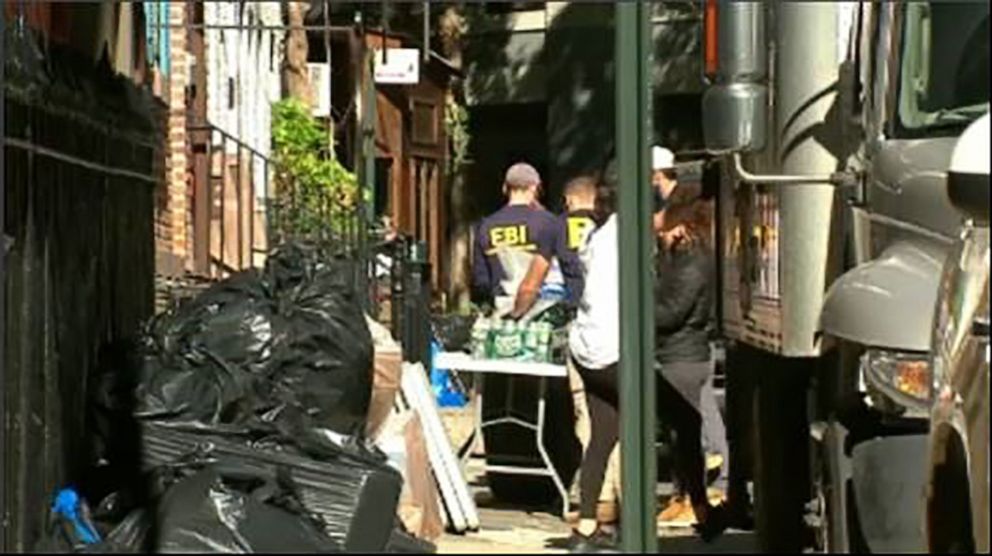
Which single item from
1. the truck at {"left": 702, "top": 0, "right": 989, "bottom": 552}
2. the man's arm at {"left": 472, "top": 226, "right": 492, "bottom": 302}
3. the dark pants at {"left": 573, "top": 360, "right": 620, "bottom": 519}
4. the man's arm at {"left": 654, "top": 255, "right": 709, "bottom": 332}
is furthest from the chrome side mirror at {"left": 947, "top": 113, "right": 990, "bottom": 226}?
the man's arm at {"left": 472, "top": 226, "right": 492, "bottom": 302}

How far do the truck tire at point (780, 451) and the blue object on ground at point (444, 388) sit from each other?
3.03 m

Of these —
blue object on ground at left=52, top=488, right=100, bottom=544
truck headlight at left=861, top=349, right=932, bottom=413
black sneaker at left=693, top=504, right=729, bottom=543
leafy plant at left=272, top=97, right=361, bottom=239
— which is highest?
truck headlight at left=861, top=349, right=932, bottom=413

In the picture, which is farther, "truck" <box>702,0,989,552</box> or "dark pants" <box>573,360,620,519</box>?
"dark pants" <box>573,360,620,519</box>

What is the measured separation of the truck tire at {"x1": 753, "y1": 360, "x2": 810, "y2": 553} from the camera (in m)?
6.70

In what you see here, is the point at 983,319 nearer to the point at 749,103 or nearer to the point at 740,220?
the point at 749,103

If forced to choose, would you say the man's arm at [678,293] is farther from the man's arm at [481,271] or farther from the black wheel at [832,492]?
the black wheel at [832,492]

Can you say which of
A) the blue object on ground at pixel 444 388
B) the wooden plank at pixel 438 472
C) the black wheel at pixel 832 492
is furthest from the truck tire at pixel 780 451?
the blue object on ground at pixel 444 388

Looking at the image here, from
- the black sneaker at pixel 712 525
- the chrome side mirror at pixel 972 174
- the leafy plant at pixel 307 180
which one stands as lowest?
the black sneaker at pixel 712 525

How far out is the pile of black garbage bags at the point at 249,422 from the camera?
5.19m

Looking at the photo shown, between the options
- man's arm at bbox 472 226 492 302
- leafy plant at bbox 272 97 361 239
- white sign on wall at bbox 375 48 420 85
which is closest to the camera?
man's arm at bbox 472 226 492 302

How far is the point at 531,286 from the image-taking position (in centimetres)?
943

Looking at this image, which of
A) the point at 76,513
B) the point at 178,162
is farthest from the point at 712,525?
the point at 178,162

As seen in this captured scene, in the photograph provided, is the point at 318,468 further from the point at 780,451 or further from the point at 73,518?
the point at 780,451

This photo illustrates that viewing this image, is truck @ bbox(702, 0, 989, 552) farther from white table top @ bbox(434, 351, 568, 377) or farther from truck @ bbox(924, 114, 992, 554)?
white table top @ bbox(434, 351, 568, 377)
